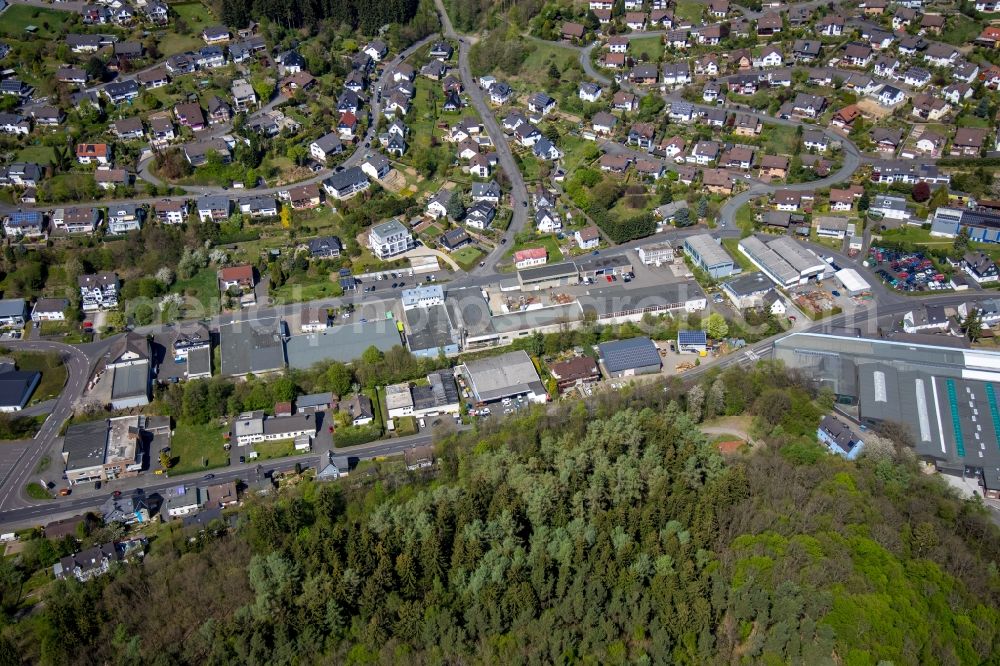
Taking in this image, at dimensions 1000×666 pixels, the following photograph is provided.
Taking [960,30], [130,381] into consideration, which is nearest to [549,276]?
[130,381]

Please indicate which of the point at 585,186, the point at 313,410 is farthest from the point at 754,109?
the point at 313,410

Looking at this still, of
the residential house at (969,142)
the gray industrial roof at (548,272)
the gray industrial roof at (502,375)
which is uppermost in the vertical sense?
the residential house at (969,142)

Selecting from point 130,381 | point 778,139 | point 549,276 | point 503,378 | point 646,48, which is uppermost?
point 646,48

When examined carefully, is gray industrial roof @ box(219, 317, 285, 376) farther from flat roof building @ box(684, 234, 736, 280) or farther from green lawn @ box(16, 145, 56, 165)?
flat roof building @ box(684, 234, 736, 280)

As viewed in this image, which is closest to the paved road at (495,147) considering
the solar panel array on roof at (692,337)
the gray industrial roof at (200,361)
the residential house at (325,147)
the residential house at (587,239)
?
the residential house at (587,239)

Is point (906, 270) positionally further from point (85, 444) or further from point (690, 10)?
point (85, 444)

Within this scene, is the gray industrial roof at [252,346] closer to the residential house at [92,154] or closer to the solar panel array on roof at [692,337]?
the residential house at [92,154]

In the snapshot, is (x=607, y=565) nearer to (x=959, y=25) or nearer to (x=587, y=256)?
(x=587, y=256)
